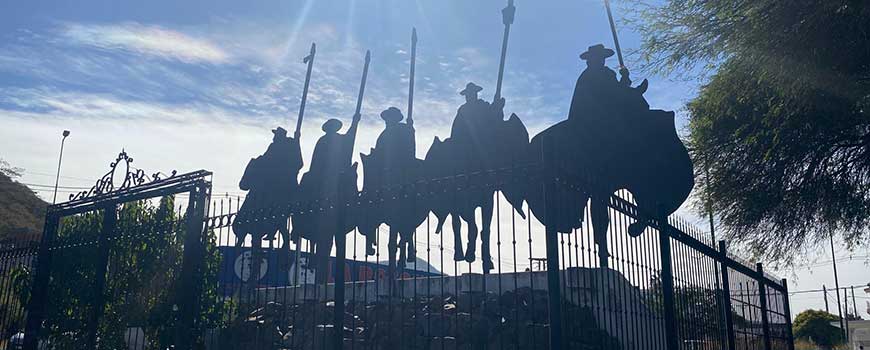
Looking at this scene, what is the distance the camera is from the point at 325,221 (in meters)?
6.44

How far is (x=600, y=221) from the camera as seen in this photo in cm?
572

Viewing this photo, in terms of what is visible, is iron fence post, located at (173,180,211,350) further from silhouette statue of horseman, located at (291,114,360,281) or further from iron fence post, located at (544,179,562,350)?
iron fence post, located at (544,179,562,350)

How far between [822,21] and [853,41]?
49cm

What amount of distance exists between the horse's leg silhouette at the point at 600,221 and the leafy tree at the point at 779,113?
4.51 m

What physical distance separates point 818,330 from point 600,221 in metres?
31.1

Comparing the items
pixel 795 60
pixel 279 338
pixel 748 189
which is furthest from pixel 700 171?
pixel 279 338

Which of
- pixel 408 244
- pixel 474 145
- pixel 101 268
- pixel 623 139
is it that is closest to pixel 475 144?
pixel 474 145

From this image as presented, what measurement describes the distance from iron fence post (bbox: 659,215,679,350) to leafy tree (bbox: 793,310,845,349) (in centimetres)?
2987

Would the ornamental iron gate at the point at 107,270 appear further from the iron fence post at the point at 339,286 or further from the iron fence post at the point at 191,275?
the iron fence post at the point at 339,286

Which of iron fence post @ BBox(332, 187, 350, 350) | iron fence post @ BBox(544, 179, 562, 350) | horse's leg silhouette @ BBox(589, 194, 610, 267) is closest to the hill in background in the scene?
iron fence post @ BBox(332, 187, 350, 350)

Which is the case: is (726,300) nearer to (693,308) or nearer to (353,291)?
(693,308)

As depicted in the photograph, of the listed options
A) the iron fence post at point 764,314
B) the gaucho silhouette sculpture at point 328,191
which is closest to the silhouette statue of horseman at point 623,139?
the iron fence post at point 764,314

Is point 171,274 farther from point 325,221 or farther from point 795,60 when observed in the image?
point 795,60

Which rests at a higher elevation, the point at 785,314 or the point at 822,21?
the point at 822,21
